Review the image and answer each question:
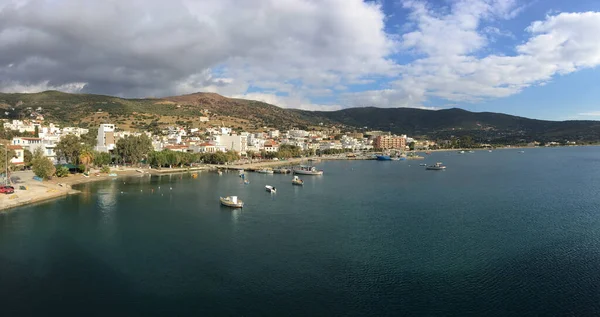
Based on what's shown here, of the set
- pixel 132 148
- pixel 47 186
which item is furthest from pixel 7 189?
pixel 132 148

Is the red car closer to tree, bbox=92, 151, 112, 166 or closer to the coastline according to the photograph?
the coastline

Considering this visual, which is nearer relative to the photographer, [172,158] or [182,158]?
[172,158]

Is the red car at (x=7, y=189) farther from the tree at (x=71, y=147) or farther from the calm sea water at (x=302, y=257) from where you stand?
the tree at (x=71, y=147)

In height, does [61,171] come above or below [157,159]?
below

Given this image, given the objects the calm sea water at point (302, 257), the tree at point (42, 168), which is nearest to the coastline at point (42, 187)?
the tree at point (42, 168)

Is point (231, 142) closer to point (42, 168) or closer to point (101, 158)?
point (101, 158)

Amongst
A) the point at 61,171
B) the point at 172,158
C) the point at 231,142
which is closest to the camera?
the point at 61,171

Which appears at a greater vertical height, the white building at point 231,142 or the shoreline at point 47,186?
the white building at point 231,142

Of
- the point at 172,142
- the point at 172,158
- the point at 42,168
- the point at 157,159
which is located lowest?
the point at 42,168

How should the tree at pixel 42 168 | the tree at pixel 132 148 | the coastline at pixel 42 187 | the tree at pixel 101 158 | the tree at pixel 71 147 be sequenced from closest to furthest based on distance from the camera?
1. the coastline at pixel 42 187
2. the tree at pixel 42 168
3. the tree at pixel 71 147
4. the tree at pixel 101 158
5. the tree at pixel 132 148
